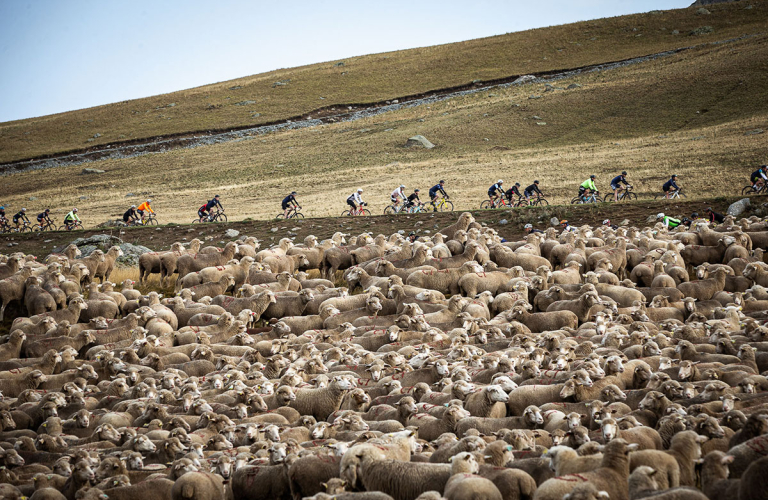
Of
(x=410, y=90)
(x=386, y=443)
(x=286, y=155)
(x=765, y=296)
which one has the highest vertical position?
(x=410, y=90)

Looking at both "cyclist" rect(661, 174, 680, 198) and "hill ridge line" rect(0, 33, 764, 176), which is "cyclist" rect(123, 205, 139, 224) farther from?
"hill ridge line" rect(0, 33, 764, 176)

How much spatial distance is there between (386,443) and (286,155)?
66.5 metres

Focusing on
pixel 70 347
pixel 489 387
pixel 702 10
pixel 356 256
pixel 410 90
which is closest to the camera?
pixel 489 387

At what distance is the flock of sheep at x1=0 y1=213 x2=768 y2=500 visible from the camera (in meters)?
7.69

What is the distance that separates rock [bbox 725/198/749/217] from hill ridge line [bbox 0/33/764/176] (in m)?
60.2

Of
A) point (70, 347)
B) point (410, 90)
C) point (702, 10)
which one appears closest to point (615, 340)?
point (70, 347)

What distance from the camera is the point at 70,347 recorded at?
48.4ft

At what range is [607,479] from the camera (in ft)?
21.9

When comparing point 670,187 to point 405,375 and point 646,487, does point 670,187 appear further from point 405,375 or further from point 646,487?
point 646,487

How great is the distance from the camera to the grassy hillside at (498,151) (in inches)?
1831

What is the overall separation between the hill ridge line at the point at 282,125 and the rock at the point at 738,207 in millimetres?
60239

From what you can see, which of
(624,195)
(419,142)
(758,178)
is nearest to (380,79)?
(419,142)

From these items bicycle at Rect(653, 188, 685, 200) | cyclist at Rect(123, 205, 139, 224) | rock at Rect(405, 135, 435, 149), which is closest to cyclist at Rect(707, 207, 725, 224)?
bicycle at Rect(653, 188, 685, 200)

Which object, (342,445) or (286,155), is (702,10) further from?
(342,445)
